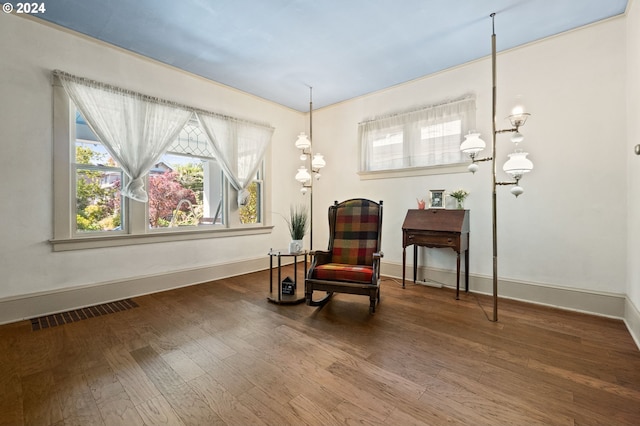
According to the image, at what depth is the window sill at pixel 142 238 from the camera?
284cm

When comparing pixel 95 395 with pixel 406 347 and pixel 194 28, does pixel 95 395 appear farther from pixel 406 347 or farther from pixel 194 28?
pixel 194 28

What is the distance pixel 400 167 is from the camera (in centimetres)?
410

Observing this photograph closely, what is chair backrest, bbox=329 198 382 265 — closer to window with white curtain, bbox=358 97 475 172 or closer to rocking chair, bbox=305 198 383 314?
rocking chair, bbox=305 198 383 314

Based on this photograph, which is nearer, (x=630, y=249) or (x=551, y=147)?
Result: (x=630, y=249)

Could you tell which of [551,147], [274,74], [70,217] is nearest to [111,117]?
[70,217]

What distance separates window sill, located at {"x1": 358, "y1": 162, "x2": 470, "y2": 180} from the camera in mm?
3584

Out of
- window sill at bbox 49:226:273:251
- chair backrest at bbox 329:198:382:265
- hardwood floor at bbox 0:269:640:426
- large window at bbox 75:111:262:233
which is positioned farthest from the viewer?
chair backrest at bbox 329:198:382:265

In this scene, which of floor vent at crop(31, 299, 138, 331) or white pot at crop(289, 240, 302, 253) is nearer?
floor vent at crop(31, 299, 138, 331)

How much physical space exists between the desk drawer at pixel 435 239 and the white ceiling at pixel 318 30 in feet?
7.32

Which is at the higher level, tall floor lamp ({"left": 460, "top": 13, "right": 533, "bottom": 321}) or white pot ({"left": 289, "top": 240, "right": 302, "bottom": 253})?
tall floor lamp ({"left": 460, "top": 13, "right": 533, "bottom": 321})

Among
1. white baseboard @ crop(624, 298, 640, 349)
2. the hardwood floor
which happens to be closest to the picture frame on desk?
the hardwood floor

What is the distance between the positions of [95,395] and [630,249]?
4349mm

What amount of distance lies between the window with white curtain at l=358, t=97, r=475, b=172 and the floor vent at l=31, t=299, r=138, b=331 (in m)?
3.71

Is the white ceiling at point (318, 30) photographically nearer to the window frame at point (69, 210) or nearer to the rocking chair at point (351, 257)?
the window frame at point (69, 210)
